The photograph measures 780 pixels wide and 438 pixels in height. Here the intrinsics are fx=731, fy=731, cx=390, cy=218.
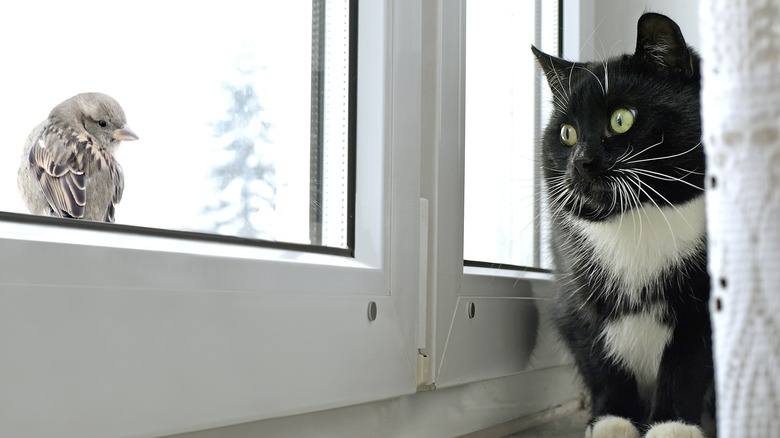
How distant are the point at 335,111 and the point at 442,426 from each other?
1.52ft

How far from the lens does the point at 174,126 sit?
0.70 m

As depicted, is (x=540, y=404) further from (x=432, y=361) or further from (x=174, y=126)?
(x=174, y=126)

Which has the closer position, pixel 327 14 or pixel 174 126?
pixel 174 126

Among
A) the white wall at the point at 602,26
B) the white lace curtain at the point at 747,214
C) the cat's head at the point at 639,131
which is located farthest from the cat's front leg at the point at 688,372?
the white wall at the point at 602,26

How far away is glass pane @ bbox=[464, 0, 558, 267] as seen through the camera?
4.03 feet

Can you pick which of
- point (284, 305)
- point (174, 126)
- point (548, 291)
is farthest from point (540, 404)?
point (174, 126)

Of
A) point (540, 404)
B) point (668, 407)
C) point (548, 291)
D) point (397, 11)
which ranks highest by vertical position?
point (397, 11)

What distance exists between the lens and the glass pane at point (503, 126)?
1229 mm

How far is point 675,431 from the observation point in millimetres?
852

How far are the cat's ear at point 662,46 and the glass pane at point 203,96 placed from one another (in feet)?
1.26

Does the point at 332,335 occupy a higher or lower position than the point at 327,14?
lower

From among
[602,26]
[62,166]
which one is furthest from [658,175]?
[602,26]

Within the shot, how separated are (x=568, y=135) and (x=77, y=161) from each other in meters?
0.67

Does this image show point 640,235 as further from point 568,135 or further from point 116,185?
point 116,185
